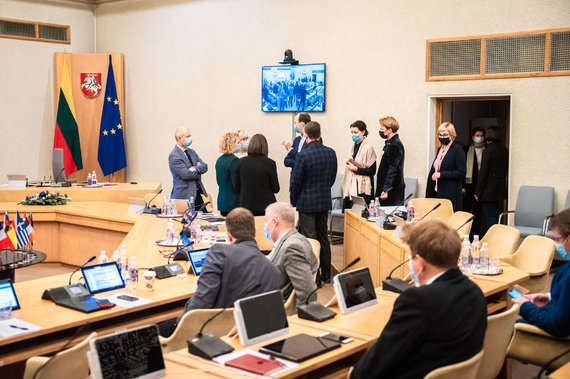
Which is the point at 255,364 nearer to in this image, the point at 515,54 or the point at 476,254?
the point at 476,254

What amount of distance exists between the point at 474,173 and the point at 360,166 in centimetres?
164

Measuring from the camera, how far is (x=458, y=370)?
2.63 meters

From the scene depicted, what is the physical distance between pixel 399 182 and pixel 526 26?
2494mm

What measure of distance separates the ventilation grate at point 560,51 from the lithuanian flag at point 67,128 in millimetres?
7803

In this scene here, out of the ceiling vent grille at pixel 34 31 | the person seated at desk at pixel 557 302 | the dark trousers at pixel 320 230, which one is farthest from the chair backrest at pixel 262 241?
the ceiling vent grille at pixel 34 31

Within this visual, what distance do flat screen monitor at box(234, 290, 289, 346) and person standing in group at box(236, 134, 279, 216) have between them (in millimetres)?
3791

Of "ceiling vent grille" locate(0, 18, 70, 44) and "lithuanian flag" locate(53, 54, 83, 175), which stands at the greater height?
"ceiling vent grille" locate(0, 18, 70, 44)

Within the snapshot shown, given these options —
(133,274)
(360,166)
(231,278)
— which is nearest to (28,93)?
(360,166)

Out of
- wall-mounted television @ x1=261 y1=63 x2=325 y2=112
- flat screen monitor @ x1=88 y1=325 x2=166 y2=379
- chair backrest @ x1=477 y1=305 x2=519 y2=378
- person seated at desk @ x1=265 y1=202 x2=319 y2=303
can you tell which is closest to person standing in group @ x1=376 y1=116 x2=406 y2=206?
wall-mounted television @ x1=261 y1=63 x2=325 y2=112

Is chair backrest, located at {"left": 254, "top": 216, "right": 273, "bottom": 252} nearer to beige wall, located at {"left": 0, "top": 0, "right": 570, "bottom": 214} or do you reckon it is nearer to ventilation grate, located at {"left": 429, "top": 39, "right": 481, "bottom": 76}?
beige wall, located at {"left": 0, "top": 0, "right": 570, "bottom": 214}

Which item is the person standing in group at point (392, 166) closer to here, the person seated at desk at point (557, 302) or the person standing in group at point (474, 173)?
the person standing in group at point (474, 173)

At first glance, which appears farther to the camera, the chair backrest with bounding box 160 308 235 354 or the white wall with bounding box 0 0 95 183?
the white wall with bounding box 0 0 95 183

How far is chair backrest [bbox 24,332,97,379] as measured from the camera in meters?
2.75

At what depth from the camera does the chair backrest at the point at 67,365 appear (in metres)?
2.75
